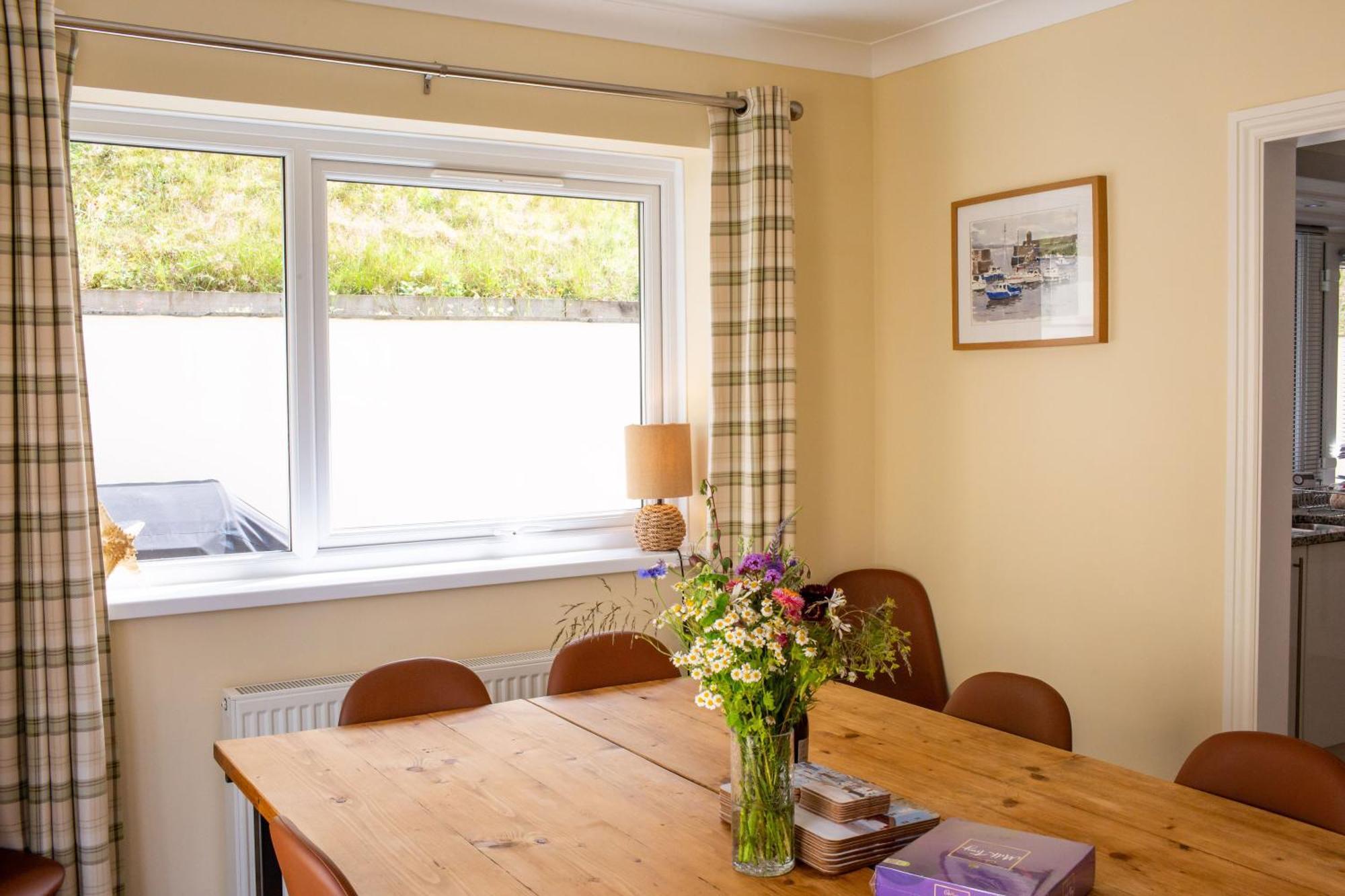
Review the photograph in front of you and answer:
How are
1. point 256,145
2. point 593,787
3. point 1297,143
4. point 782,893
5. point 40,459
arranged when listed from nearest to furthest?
point 782,893 → point 593,787 → point 40,459 → point 1297,143 → point 256,145

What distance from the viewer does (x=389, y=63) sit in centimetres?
327

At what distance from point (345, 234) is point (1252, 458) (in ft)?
8.98

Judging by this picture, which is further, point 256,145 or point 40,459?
point 256,145

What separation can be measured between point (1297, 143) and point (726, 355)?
1752mm

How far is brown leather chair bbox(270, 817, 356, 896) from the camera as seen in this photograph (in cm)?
164

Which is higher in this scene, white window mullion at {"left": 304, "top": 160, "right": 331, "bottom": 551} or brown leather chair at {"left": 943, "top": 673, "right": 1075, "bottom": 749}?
white window mullion at {"left": 304, "top": 160, "right": 331, "bottom": 551}

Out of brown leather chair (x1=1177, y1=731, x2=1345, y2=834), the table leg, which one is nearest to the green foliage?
the table leg

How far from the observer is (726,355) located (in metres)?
3.89

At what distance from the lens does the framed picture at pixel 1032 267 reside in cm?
346

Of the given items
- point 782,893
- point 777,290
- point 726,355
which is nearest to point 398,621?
point 726,355

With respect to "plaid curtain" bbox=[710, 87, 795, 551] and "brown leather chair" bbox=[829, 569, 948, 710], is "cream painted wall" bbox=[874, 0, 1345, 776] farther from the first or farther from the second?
"plaid curtain" bbox=[710, 87, 795, 551]

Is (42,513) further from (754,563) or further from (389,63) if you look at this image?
(754,563)

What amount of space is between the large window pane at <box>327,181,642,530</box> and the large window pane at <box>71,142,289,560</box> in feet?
0.70

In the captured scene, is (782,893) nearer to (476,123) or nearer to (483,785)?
(483,785)
